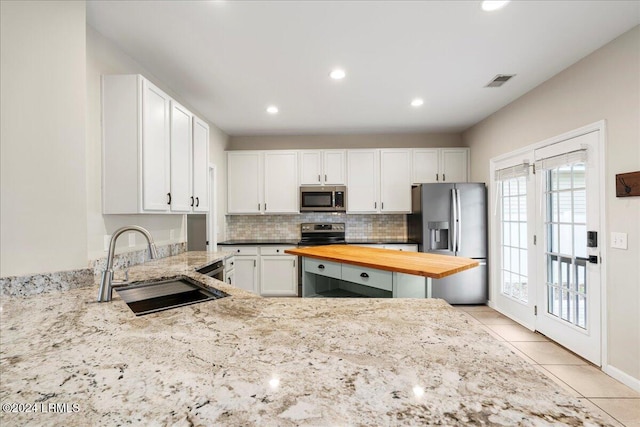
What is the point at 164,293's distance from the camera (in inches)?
73.6

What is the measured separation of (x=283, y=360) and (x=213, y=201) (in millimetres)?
3958

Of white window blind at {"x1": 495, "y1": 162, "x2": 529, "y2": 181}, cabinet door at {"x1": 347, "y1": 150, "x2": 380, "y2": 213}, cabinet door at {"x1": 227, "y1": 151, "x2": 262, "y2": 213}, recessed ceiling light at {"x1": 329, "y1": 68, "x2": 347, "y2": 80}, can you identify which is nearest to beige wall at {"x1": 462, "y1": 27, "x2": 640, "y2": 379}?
white window blind at {"x1": 495, "y1": 162, "x2": 529, "y2": 181}

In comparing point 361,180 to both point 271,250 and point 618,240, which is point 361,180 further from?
point 618,240

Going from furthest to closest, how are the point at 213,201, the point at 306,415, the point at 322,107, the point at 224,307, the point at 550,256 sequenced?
the point at 213,201 → the point at 322,107 → the point at 550,256 → the point at 224,307 → the point at 306,415

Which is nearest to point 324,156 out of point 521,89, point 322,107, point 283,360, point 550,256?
point 322,107

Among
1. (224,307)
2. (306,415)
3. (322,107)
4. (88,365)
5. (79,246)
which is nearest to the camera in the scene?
(306,415)

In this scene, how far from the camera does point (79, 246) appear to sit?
1.76 metres

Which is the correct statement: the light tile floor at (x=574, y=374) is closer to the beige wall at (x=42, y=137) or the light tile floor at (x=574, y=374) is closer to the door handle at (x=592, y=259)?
the door handle at (x=592, y=259)

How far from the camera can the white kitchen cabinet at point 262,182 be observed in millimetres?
4883

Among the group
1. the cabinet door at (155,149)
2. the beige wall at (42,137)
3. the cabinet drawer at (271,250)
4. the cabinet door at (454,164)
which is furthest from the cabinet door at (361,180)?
the beige wall at (42,137)

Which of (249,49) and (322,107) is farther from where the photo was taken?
(322,107)

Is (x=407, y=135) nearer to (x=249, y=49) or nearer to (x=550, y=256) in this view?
(x=550, y=256)

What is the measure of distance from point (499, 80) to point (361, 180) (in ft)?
7.51

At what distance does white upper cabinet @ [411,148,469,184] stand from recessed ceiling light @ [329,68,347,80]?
2.28 meters
